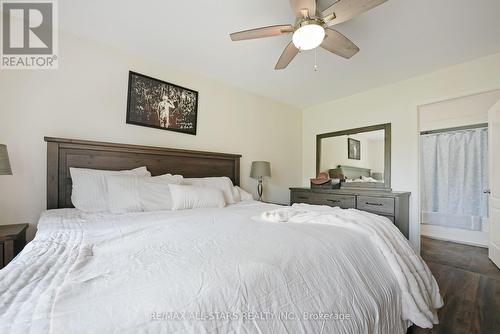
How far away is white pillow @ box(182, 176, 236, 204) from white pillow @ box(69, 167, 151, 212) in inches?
29.2

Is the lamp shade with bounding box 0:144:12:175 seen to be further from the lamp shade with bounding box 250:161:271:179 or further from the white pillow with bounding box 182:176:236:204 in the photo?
the lamp shade with bounding box 250:161:271:179

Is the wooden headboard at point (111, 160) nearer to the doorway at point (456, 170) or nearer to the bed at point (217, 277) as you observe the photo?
the bed at point (217, 277)

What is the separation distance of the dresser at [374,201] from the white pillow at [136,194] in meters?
2.20

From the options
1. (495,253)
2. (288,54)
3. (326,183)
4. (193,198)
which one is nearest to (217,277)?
(193,198)

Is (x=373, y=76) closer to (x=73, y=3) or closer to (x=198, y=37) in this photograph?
(x=198, y=37)

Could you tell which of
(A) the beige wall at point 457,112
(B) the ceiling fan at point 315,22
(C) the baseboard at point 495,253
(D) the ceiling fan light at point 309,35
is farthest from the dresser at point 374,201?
(D) the ceiling fan light at point 309,35

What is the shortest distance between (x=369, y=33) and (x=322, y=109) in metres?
1.94

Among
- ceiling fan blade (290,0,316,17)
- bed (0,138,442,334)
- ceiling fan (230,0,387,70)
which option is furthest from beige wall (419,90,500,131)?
bed (0,138,442,334)

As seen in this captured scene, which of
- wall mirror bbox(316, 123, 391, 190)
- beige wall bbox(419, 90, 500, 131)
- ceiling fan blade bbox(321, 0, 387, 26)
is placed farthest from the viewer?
beige wall bbox(419, 90, 500, 131)

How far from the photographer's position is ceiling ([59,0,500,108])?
1.71 meters

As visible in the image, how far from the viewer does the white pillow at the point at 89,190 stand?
179cm

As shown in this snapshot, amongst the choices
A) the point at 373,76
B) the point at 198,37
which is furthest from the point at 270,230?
the point at 373,76

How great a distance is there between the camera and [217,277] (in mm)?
694

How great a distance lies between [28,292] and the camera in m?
0.59
